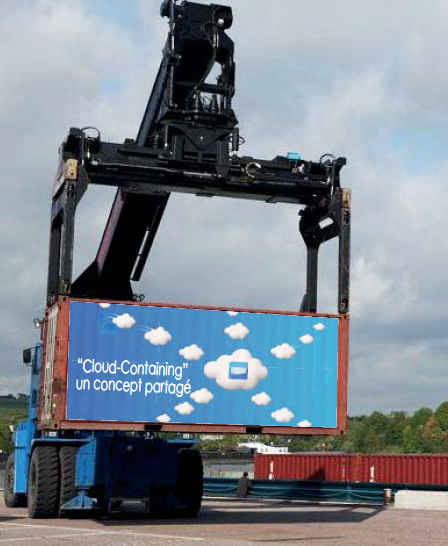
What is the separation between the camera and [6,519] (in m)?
25.0

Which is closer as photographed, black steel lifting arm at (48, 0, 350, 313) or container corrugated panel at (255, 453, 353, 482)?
black steel lifting arm at (48, 0, 350, 313)

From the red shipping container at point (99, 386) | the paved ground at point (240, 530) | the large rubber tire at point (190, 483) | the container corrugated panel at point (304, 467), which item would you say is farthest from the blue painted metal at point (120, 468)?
the container corrugated panel at point (304, 467)

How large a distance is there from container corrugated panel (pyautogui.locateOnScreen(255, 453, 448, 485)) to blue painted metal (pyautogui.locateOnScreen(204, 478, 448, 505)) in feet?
12.6

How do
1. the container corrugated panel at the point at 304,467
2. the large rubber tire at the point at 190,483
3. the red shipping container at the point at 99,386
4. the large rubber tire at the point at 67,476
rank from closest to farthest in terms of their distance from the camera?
the red shipping container at the point at 99,386 → the large rubber tire at the point at 67,476 → the large rubber tire at the point at 190,483 → the container corrugated panel at the point at 304,467

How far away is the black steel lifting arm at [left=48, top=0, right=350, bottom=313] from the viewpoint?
22.4m

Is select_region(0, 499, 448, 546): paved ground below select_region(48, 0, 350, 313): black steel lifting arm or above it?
below

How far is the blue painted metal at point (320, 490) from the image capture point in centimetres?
3909

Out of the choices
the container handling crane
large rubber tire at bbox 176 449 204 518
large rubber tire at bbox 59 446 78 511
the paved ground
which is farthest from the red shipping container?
large rubber tire at bbox 176 449 204 518

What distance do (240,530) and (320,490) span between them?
60.0 ft

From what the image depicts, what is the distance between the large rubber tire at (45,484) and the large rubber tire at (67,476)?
0.18 meters

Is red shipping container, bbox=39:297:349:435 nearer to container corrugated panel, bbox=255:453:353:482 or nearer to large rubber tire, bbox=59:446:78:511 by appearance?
large rubber tire, bbox=59:446:78:511

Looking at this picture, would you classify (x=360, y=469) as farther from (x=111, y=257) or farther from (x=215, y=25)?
(x=215, y=25)

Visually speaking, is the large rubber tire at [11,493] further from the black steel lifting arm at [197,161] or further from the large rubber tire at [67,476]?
the black steel lifting arm at [197,161]

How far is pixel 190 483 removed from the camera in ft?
83.7
